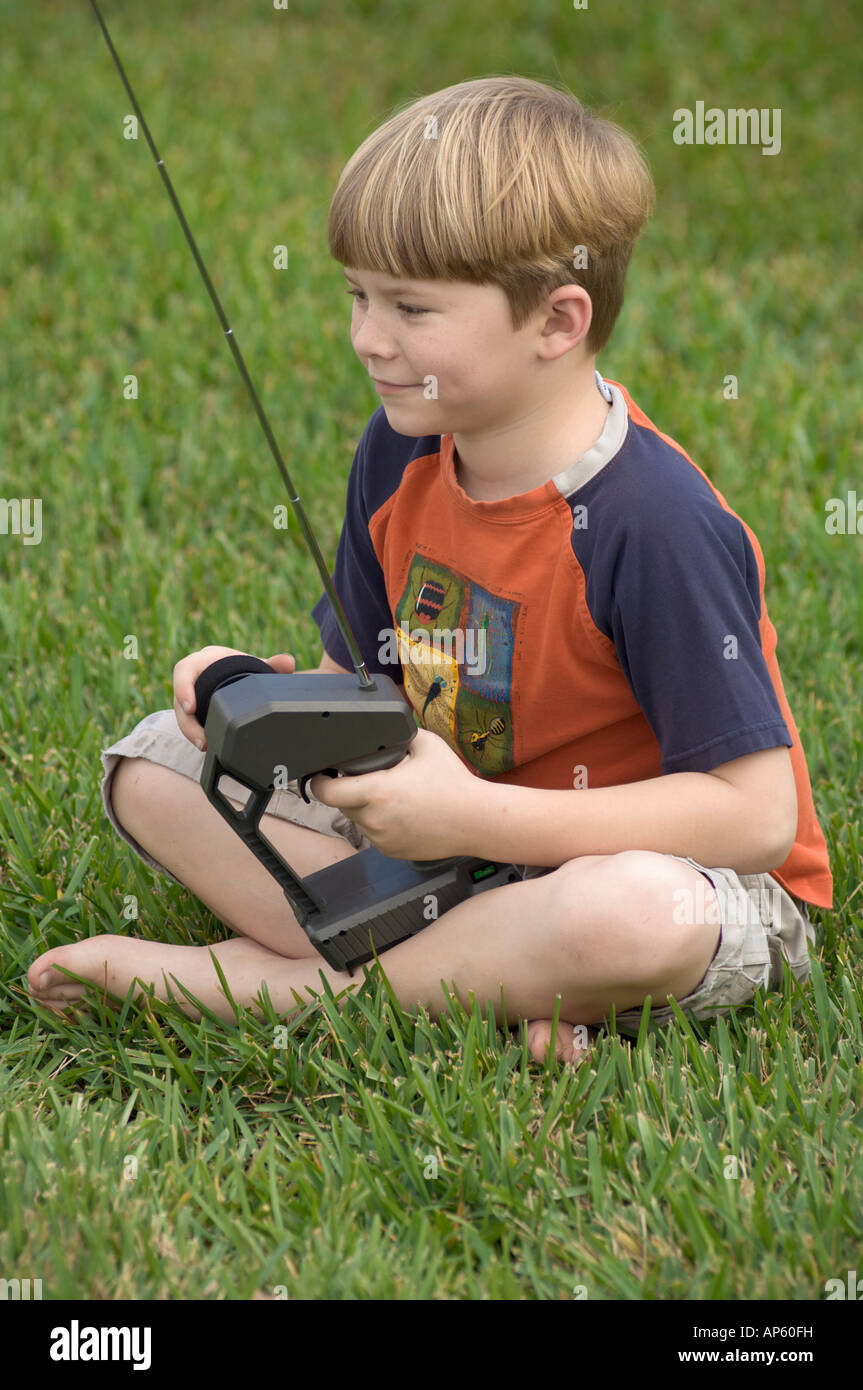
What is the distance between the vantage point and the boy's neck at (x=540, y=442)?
1.61m

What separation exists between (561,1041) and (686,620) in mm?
510

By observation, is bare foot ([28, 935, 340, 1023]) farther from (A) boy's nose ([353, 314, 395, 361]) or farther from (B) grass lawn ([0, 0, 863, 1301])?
(A) boy's nose ([353, 314, 395, 361])

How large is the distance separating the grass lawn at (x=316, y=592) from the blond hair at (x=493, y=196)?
0.80 meters

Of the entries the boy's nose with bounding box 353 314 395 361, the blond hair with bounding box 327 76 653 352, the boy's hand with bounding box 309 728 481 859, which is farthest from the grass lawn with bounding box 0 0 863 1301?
the blond hair with bounding box 327 76 653 352

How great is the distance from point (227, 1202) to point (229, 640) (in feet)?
3.87

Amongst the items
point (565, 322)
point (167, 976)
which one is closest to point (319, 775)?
point (167, 976)

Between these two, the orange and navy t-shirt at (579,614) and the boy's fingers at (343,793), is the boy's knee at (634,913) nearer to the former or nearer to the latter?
the orange and navy t-shirt at (579,614)

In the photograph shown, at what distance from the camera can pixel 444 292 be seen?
1.52 metres

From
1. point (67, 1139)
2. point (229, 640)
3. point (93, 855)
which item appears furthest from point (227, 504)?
point (67, 1139)

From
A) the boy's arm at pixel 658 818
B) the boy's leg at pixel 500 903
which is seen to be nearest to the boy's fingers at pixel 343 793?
the boy's arm at pixel 658 818

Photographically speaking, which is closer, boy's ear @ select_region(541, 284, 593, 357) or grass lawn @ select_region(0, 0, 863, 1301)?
grass lawn @ select_region(0, 0, 863, 1301)

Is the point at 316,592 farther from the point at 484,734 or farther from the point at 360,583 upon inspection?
the point at 484,734

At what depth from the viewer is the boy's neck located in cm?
161

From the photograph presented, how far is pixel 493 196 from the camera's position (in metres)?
1.50
